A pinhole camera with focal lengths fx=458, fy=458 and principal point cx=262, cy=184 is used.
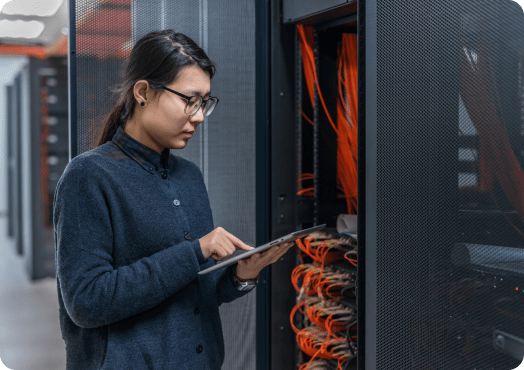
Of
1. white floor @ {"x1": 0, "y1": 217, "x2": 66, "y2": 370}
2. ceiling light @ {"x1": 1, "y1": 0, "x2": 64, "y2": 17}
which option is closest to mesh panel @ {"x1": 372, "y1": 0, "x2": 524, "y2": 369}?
white floor @ {"x1": 0, "y1": 217, "x2": 66, "y2": 370}

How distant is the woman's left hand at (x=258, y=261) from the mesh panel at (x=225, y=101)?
0.48m

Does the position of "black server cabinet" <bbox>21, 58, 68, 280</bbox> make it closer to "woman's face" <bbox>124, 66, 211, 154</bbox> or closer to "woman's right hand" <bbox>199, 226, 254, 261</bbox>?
"woman's face" <bbox>124, 66, 211, 154</bbox>

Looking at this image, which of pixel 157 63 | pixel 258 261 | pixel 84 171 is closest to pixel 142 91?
pixel 157 63

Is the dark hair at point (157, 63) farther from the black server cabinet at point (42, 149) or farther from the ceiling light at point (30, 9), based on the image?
the black server cabinet at point (42, 149)

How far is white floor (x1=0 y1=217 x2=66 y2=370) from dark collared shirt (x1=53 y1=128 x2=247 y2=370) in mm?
1885

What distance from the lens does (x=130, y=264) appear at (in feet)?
3.07

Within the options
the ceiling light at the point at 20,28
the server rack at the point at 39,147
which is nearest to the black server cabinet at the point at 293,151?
the server rack at the point at 39,147

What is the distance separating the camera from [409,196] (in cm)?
102

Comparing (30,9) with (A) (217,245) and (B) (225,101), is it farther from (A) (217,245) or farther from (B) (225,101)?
(A) (217,245)

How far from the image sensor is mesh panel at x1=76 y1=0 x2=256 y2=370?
1315 mm

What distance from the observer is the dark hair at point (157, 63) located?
3.18 feet

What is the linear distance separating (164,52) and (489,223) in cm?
74

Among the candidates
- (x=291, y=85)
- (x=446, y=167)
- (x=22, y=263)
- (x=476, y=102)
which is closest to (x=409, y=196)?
(x=446, y=167)

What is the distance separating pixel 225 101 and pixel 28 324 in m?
3.10
